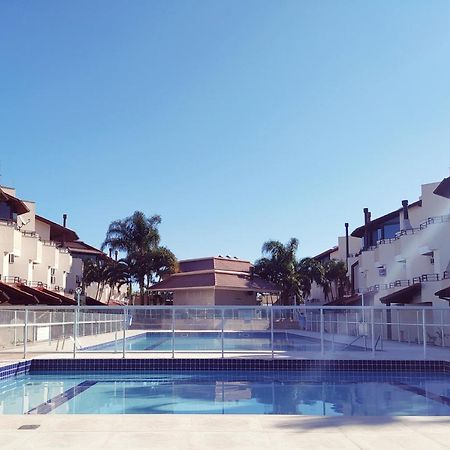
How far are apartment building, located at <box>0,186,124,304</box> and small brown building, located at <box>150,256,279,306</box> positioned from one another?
7.70 metres

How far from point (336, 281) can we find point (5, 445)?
148 feet

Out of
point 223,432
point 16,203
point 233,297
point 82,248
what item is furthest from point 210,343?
point 82,248

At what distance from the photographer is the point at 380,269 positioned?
100 ft

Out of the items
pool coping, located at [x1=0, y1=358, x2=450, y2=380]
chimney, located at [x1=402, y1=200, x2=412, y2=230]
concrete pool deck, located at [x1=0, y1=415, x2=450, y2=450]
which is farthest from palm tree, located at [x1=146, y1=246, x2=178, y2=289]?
concrete pool deck, located at [x1=0, y1=415, x2=450, y2=450]

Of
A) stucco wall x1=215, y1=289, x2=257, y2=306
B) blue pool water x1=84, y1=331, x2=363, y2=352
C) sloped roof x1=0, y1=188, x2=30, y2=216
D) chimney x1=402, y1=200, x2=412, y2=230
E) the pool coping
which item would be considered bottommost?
the pool coping

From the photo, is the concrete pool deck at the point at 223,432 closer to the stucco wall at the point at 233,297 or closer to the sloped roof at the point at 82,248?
the stucco wall at the point at 233,297

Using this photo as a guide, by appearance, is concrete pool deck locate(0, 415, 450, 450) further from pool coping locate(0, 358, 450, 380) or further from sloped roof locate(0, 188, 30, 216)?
sloped roof locate(0, 188, 30, 216)

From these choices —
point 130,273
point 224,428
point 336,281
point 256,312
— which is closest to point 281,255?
point 336,281

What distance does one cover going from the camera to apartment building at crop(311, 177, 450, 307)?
74.1 ft

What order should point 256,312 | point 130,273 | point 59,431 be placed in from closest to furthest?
1. point 59,431
2. point 256,312
3. point 130,273

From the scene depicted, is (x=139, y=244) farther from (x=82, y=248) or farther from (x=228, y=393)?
(x=228, y=393)

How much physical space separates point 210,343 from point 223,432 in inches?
388

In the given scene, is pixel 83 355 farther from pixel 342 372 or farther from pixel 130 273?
pixel 130 273

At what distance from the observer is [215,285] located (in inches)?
1688
